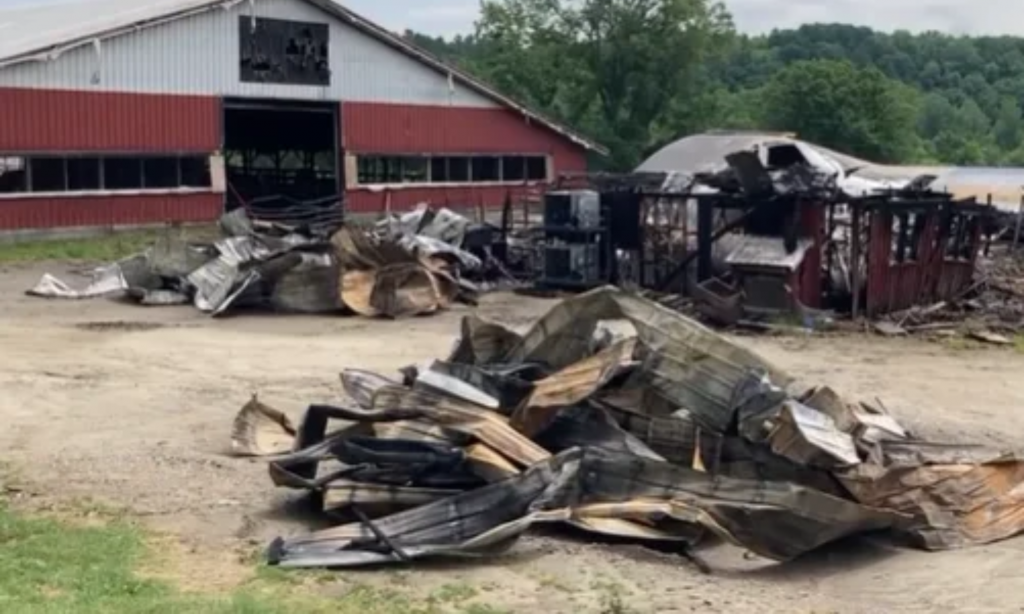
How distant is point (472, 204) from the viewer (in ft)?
133

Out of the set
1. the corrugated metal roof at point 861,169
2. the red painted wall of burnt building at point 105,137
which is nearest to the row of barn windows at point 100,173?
the red painted wall of burnt building at point 105,137

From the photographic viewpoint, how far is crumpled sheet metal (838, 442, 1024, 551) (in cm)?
979

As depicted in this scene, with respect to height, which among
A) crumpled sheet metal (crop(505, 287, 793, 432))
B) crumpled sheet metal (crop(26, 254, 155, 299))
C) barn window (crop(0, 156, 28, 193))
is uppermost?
barn window (crop(0, 156, 28, 193))

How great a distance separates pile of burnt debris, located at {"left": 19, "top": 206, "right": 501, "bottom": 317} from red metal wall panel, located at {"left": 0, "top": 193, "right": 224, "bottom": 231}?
6.03 metres

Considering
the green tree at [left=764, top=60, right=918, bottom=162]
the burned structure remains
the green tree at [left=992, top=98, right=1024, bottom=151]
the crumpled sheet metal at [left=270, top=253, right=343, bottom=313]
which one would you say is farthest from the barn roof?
the green tree at [left=992, top=98, right=1024, bottom=151]

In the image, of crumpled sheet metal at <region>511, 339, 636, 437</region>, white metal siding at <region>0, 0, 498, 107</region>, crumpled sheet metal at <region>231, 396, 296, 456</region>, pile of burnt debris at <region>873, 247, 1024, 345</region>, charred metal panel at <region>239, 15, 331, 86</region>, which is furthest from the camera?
charred metal panel at <region>239, 15, 331, 86</region>

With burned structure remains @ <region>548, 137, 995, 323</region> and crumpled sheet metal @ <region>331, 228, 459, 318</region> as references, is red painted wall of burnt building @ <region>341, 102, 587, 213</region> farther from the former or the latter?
crumpled sheet metal @ <region>331, 228, 459, 318</region>

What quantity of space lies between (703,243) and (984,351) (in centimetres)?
548

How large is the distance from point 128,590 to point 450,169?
33.5m

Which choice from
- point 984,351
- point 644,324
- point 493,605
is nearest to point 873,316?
point 984,351

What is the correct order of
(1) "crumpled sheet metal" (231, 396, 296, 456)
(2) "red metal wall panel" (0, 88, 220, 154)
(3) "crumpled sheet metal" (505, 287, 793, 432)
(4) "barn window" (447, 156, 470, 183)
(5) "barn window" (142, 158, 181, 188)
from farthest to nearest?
(4) "barn window" (447, 156, 470, 183) < (5) "barn window" (142, 158, 181, 188) < (2) "red metal wall panel" (0, 88, 220, 154) < (1) "crumpled sheet metal" (231, 396, 296, 456) < (3) "crumpled sheet metal" (505, 287, 793, 432)

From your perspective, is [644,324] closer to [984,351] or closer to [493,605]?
[493,605]

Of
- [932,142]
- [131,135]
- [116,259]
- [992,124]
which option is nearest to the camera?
[116,259]

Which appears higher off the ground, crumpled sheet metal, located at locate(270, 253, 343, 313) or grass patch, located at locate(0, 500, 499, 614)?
crumpled sheet metal, located at locate(270, 253, 343, 313)
